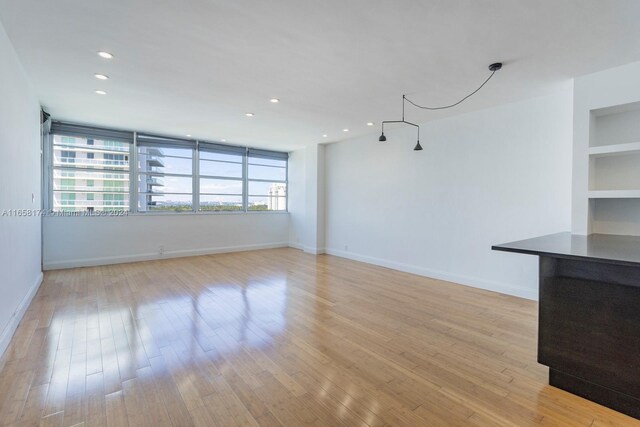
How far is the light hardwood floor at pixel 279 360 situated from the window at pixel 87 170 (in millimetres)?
1974

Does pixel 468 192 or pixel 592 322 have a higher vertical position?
pixel 468 192

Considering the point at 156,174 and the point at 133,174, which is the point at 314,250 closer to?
the point at 156,174

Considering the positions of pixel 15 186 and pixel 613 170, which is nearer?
pixel 15 186

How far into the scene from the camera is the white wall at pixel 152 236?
17.4 feet

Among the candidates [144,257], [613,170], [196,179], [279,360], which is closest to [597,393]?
[279,360]

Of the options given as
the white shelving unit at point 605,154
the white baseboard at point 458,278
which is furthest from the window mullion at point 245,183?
the white shelving unit at point 605,154

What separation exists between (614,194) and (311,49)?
320 centimetres

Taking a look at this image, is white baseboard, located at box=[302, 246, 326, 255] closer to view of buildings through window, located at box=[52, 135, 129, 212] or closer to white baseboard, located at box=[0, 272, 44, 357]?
view of buildings through window, located at box=[52, 135, 129, 212]

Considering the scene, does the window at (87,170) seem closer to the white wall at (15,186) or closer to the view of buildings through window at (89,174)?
the view of buildings through window at (89,174)

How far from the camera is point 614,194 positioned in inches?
111

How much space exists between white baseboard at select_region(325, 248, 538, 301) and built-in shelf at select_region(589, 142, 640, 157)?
5.87 ft

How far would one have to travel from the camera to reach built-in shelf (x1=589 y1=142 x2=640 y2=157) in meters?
2.71

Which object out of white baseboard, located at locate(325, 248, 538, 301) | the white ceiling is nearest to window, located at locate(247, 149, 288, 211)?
white baseboard, located at locate(325, 248, 538, 301)

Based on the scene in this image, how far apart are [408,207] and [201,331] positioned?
3.89 m
